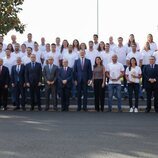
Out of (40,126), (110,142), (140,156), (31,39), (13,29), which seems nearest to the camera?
(140,156)

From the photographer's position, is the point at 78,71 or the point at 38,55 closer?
the point at 78,71

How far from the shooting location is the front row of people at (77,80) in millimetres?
17938

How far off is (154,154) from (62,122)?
532 cm

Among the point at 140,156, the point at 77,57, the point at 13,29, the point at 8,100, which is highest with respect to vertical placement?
the point at 13,29

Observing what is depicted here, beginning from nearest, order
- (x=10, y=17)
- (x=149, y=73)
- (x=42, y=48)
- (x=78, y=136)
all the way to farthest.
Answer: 1. (x=78, y=136)
2. (x=149, y=73)
3. (x=42, y=48)
4. (x=10, y=17)

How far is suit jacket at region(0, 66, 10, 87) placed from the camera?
61.3 feet

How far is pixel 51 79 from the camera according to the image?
1853 centimetres

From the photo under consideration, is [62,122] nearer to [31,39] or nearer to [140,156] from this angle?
[140,156]

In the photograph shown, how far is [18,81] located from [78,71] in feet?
8.41

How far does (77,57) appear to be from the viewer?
1877cm

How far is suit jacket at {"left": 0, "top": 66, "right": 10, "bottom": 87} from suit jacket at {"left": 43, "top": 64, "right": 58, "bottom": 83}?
5.14ft

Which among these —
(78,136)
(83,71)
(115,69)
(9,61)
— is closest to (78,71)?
(83,71)

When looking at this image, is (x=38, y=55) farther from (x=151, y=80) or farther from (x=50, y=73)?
(x=151, y=80)

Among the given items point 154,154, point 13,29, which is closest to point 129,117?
point 154,154
